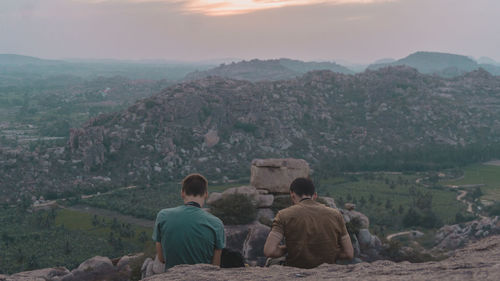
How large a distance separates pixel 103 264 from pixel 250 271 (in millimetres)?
14045

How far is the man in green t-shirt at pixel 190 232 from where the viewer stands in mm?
6199

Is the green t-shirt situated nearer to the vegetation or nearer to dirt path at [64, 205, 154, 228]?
dirt path at [64, 205, 154, 228]

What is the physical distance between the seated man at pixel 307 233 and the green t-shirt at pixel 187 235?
83cm

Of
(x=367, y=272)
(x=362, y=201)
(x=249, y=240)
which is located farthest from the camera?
(x=362, y=201)

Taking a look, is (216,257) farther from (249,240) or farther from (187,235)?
(249,240)

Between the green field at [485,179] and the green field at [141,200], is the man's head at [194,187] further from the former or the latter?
the green field at [485,179]

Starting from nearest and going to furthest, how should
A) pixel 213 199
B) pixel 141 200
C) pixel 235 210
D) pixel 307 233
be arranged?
pixel 307 233, pixel 235 210, pixel 213 199, pixel 141 200

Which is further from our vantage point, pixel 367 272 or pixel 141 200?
pixel 141 200

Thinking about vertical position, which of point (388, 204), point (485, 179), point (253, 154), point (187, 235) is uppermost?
point (187, 235)

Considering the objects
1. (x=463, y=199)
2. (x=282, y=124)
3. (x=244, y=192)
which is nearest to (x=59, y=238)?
(x=244, y=192)

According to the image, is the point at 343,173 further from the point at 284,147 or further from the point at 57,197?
the point at 57,197

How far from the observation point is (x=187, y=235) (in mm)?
6203

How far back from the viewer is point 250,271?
6.47 metres

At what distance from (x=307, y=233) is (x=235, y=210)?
974 centimetres
